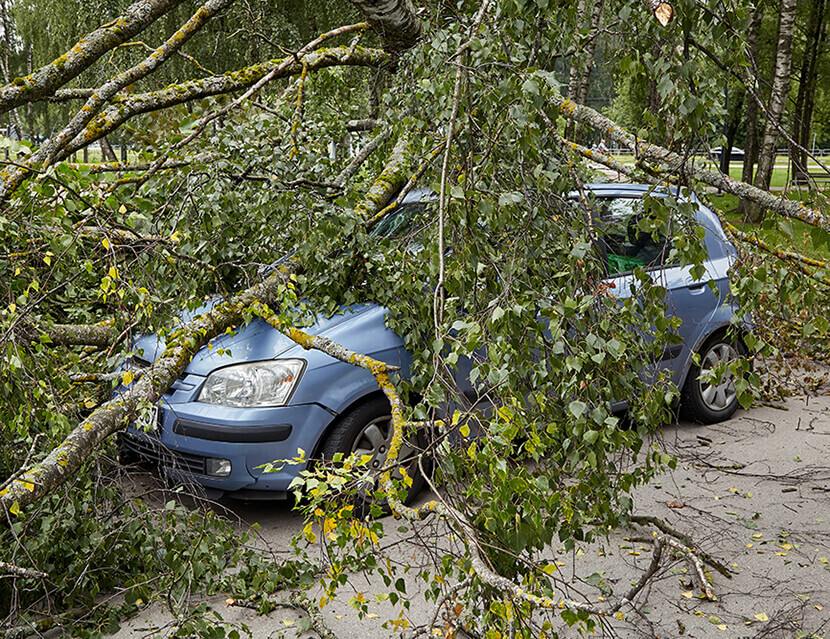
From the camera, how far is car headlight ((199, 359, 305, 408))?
3.89 meters

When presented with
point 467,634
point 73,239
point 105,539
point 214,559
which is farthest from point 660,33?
point 105,539

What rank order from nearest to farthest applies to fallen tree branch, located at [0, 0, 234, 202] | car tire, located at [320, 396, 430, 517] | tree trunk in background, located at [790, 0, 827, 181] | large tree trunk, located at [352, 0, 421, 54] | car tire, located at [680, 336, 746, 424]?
fallen tree branch, located at [0, 0, 234, 202] → car tire, located at [320, 396, 430, 517] → large tree trunk, located at [352, 0, 421, 54] → car tire, located at [680, 336, 746, 424] → tree trunk in background, located at [790, 0, 827, 181]

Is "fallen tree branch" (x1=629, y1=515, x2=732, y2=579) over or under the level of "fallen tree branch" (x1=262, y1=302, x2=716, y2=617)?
under

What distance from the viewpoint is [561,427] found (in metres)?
2.74

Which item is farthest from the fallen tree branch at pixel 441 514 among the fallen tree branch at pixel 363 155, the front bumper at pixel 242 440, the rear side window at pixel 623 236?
the fallen tree branch at pixel 363 155

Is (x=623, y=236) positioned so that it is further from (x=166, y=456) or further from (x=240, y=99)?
(x=166, y=456)

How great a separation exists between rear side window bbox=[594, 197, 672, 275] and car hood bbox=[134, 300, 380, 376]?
4.21 ft

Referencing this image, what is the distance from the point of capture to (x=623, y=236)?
454 cm

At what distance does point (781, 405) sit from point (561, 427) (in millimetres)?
3960

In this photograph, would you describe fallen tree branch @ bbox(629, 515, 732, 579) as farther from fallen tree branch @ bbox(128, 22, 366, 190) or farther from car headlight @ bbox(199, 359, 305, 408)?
fallen tree branch @ bbox(128, 22, 366, 190)

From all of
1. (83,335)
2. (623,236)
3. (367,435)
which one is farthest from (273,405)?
(623,236)

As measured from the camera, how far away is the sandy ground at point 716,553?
3100 mm

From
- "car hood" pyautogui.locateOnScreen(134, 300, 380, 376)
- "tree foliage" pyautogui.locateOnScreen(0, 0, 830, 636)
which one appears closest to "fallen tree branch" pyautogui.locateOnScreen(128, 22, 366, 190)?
"tree foliage" pyautogui.locateOnScreen(0, 0, 830, 636)

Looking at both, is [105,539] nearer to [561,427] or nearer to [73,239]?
[73,239]
